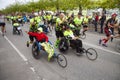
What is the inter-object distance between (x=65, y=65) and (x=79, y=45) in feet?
6.02

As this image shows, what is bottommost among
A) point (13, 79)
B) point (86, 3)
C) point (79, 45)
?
point (13, 79)

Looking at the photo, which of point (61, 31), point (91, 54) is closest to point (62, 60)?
point (91, 54)

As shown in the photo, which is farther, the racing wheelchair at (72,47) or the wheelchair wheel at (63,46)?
the wheelchair wheel at (63,46)

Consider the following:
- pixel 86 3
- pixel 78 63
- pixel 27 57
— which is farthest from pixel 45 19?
pixel 78 63

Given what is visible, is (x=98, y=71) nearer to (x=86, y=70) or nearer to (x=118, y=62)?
(x=86, y=70)

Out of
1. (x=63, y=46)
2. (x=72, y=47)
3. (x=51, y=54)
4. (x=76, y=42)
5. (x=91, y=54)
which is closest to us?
(x=51, y=54)

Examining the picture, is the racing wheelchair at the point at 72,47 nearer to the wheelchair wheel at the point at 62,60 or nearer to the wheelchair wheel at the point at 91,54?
the wheelchair wheel at the point at 91,54

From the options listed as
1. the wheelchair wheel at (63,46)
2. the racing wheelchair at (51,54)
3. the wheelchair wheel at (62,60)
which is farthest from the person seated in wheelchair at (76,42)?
the wheelchair wheel at (62,60)

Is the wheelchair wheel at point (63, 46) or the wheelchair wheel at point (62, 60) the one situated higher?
the wheelchair wheel at point (63, 46)

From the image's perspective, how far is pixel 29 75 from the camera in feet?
26.0

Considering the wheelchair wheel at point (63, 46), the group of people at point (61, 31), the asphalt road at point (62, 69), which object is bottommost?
the asphalt road at point (62, 69)

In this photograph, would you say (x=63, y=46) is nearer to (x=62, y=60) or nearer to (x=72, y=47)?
(x=72, y=47)

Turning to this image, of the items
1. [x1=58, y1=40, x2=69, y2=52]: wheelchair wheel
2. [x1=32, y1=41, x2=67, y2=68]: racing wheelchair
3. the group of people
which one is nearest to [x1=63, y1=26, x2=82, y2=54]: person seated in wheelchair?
the group of people

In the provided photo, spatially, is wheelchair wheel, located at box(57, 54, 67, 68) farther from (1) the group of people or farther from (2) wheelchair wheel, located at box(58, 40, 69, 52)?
(2) wheelchair wheel, located at box(58, 40, 69, 52)
